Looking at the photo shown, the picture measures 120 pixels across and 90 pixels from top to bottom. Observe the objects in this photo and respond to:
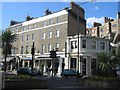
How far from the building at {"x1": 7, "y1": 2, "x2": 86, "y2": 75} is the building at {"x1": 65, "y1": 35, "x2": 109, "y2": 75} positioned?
1.58 metres

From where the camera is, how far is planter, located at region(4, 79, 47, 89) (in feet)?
61.0

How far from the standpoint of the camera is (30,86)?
19672 mm

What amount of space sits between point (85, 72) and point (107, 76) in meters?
21.7

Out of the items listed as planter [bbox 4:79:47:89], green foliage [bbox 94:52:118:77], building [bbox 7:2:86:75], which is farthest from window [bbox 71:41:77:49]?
planter [bbox 4:79:47:89]

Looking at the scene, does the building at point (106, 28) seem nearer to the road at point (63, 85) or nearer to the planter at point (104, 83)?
the road at point (63, 85)

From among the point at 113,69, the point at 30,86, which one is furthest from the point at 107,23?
the point at 30,86

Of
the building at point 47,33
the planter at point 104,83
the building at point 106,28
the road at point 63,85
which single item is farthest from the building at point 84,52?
the building at point 106,28

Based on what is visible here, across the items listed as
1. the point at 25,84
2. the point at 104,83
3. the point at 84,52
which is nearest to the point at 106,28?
the point at 84,52

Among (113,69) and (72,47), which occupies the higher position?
(72,47)

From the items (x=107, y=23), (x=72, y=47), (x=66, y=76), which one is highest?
(x=107, y=23)

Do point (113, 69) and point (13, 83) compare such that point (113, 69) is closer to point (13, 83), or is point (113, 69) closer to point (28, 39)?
point (13, 83)

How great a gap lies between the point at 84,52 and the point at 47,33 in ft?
35.6

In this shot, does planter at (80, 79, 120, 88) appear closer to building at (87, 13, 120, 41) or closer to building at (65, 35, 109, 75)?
building at (65, 35, 109, 75)

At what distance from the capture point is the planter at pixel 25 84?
61.0 feet
